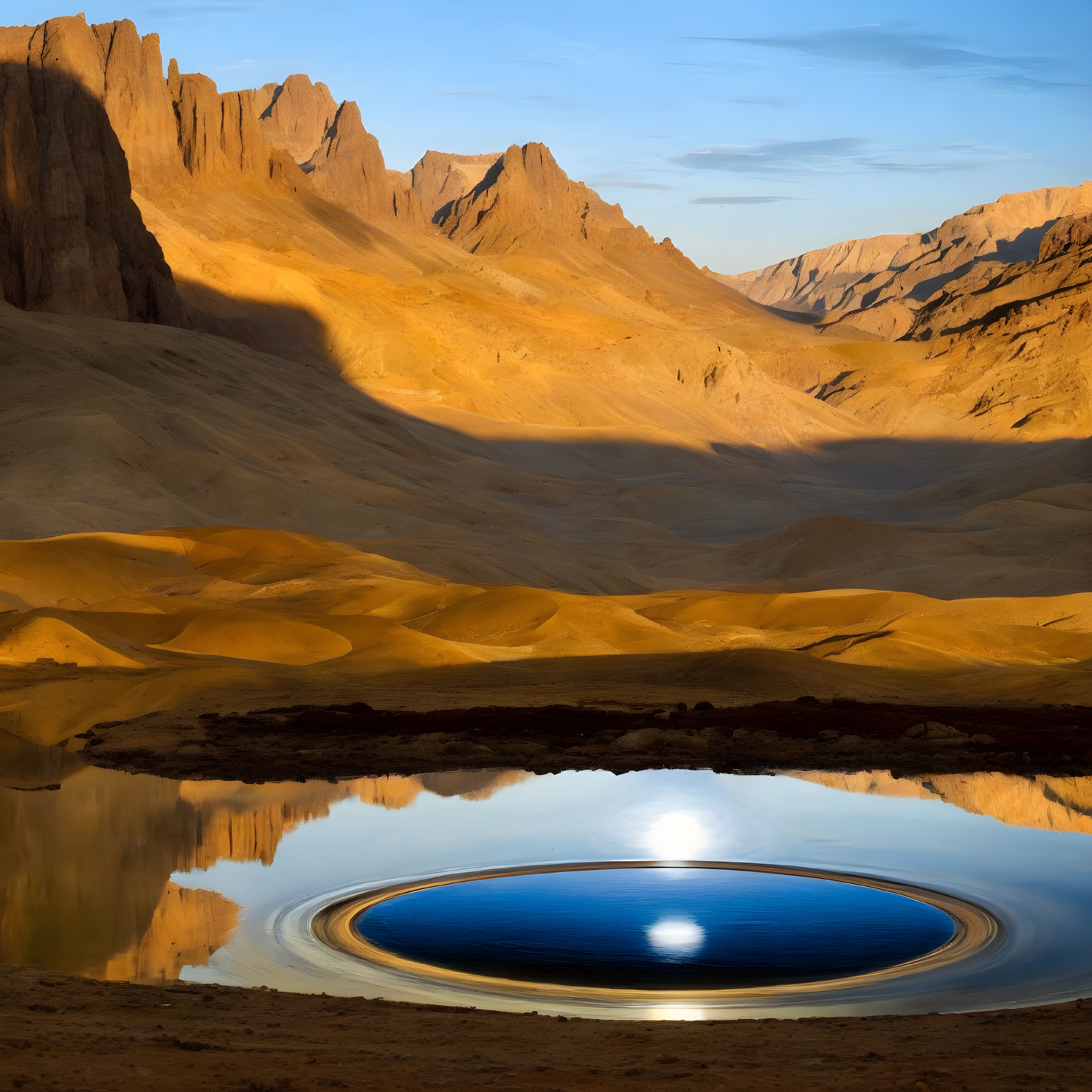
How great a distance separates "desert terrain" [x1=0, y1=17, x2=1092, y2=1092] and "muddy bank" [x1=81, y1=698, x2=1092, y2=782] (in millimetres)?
102

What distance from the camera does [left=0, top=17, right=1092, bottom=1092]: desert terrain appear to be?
1091 centimetres

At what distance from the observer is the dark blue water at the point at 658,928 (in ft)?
33.9

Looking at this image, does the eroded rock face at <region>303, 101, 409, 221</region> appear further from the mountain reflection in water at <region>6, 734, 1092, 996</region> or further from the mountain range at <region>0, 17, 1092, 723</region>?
A: the mountain reflection in water at <region>6, 734, 1092, 996</region>

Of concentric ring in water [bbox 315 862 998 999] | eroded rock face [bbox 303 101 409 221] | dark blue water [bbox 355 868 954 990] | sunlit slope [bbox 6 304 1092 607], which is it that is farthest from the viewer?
eroded rock face [bbox 303 101 409 221]

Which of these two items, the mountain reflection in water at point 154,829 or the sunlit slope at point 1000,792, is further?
the sunlit slope at point 1000,792

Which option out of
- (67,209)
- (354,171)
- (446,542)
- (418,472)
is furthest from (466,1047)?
(354,171)

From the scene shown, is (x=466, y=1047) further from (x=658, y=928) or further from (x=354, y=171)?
(x=354, y=171)

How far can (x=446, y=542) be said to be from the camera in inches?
2131

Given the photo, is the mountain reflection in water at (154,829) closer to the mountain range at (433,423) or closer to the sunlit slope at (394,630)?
the sunlit slope at (394,630)

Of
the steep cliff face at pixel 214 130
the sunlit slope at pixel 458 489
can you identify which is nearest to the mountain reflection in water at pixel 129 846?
the sunlit slope at pixel 458 489

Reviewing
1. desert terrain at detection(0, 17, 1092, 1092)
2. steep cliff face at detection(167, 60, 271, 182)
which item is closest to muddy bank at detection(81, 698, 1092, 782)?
desert terrain at detection(0, 17, 1092, 1092)

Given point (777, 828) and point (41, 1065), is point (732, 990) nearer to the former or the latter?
point (41, 1065)

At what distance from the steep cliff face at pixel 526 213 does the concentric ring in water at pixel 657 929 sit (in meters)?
155

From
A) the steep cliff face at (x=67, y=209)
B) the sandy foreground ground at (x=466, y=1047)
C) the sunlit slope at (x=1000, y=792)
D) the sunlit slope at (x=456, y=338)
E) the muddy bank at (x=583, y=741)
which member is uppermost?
the sunlit slope at (x=456, y=338)
